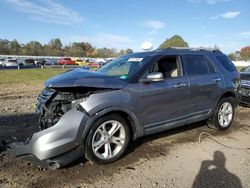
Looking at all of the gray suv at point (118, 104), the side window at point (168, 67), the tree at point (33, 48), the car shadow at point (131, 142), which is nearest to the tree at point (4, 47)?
the tree at point (33, 48)

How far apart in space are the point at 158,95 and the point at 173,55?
1043mm

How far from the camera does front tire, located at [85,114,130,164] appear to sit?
13.3 feet

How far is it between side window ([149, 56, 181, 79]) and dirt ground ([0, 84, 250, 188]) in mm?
1333

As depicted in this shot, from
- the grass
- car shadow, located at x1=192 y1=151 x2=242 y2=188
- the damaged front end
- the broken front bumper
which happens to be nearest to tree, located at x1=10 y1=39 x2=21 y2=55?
the grass

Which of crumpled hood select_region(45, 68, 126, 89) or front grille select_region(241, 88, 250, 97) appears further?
front grille select_region(241, 88, 250, 97)

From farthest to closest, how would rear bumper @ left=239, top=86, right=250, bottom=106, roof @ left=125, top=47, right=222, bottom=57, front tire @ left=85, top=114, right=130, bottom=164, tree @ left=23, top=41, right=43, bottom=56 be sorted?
tree @ left=23, top=41, right=43, bottom=56 < rear bumper @ left=239, top=86, right=250, bottom=106 < roof @ left=125, top=47, right=222, bottom=57 < front tire @ left=85, top=114, right=130, bottom=164

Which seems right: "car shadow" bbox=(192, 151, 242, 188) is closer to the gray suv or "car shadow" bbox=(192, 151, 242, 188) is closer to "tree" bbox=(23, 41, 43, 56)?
the gray suv

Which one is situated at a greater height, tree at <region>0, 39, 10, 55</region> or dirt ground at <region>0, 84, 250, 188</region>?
tree at <region>0, 39, 10, 55</region>

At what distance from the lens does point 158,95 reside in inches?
186

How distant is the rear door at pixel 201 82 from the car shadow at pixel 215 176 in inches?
52.4

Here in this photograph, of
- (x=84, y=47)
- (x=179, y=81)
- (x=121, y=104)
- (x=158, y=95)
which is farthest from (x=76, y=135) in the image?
(x=84, y=47)

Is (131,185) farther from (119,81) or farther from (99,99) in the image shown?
(119,81)

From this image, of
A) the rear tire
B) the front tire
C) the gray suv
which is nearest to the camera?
the gray suv

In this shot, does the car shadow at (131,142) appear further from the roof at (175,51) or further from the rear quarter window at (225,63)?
the roof at (175,51)
